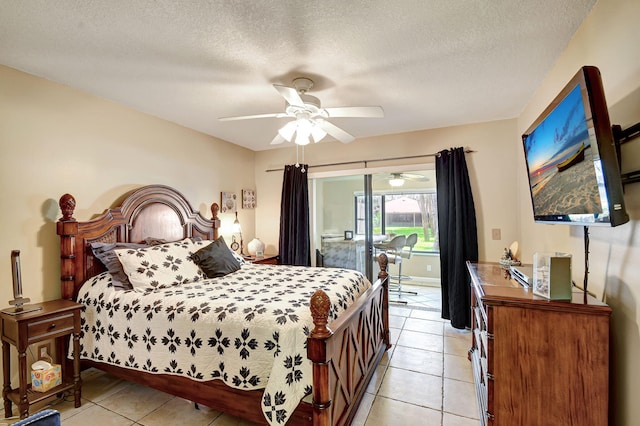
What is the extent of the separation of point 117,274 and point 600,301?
3278mm

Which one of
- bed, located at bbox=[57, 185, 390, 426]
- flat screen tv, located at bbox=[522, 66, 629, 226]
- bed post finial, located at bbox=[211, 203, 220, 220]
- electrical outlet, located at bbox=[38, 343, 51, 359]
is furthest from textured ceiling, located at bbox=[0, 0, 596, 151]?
electrical outlet, located at bbox=[38, 343, 51, 359]

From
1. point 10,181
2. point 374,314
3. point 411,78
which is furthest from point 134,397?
point 411,78

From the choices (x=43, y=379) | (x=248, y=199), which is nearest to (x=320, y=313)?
(x=43, y=379)

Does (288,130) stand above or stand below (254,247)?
above

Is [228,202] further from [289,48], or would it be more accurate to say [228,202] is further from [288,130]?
[289,48]

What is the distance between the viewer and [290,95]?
202 centimetres

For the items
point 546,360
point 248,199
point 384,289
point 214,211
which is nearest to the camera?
point 546,360

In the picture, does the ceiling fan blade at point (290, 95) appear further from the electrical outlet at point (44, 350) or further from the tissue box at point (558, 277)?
the electrical outlet at point (44, 350)

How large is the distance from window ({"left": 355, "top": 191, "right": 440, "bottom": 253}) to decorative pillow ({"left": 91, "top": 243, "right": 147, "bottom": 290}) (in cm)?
336

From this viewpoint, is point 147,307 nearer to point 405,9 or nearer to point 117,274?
point 117,274

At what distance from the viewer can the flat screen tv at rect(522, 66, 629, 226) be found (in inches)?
47.9

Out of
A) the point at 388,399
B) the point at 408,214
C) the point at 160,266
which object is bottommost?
the point at 388,399

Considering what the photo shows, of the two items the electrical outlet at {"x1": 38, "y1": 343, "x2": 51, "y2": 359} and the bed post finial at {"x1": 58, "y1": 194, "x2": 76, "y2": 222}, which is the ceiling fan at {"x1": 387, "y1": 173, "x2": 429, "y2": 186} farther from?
the electrical outlet at {"x1": 38, "y1": 343, "x2": 51, "y2": 359}

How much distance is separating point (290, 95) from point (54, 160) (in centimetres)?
212
